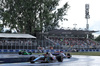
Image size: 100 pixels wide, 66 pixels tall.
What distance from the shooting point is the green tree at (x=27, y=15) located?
59.2m

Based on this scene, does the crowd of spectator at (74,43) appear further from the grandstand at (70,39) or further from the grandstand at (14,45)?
the grandstand at (14,45)

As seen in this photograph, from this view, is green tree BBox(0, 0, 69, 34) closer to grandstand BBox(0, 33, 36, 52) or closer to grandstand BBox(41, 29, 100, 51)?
grandstand BBox(41, 29, 100, 51)

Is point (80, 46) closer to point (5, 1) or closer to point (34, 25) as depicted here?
point (34, 25)

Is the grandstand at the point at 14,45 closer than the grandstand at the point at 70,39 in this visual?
Yes

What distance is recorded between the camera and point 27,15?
59344mm

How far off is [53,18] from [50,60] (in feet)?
131

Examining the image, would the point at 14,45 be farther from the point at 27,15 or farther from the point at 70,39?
the point at 70,39

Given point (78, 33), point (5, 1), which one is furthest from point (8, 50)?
point (78, 33)

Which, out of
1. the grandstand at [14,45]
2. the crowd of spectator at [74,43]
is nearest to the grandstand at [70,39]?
the crowd of spectator at [74,43]

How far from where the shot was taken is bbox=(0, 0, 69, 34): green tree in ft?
194

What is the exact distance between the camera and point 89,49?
2288 inches

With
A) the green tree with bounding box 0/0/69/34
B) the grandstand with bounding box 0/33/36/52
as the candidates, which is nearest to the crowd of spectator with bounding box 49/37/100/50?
the green tree with bounding box 0/0/69/34

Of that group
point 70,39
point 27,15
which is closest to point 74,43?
point 70,39

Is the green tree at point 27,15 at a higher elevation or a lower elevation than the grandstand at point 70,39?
higher
